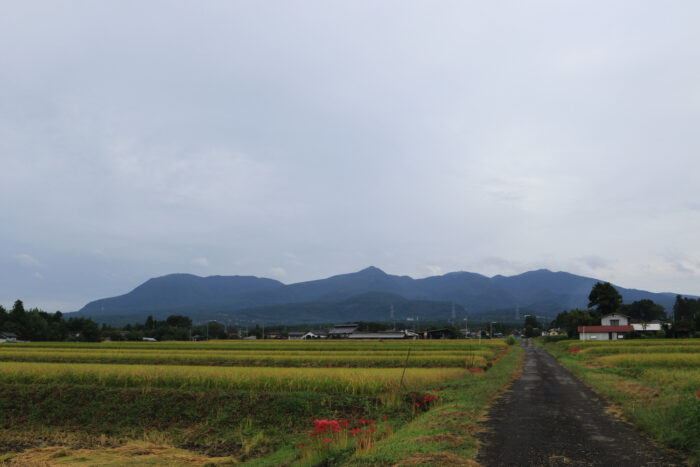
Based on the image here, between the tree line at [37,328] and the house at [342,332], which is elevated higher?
the tree line at [37,328]

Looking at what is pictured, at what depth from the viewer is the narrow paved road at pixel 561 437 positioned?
1067 centimetres

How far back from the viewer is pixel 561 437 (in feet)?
42.1

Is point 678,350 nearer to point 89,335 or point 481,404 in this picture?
A: point 481,404

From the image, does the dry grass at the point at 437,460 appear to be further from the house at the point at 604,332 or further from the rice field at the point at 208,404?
the house at the point at 604,332

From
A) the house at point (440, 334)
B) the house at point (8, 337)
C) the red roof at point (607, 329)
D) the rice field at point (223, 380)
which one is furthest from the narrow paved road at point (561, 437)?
the house at point (8, 337)

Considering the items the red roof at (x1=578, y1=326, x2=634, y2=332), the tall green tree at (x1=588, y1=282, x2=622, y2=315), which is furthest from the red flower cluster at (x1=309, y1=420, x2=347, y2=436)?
the tall green tree at (x1=588, y1=282, x2=622, y2=315)

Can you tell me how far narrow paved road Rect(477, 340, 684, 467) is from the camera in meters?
10.7

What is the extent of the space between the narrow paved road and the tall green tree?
111 meters

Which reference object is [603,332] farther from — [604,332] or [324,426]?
[324,426]

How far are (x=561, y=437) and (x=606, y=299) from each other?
395 ft

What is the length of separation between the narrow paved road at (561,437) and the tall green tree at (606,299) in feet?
364

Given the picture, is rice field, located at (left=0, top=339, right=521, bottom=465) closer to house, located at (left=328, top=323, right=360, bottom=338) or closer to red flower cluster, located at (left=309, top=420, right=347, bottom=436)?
red flower cluster, located at (left=309, top=420, right=347, bottom=436)

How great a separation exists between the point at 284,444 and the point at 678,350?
54.3m

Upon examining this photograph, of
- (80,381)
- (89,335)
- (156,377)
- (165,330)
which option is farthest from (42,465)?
(165,330)
